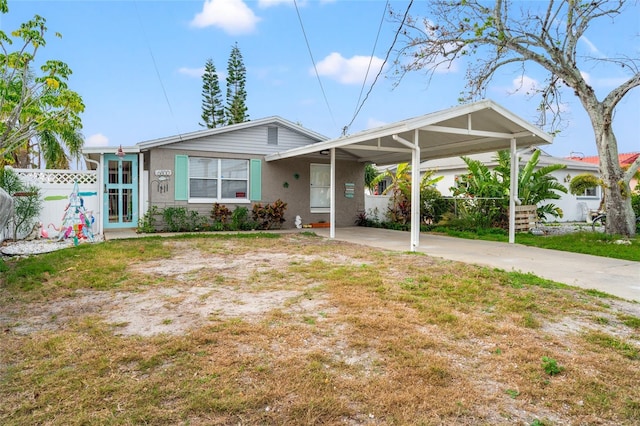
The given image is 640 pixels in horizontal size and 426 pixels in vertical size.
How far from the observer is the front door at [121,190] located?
12617mm

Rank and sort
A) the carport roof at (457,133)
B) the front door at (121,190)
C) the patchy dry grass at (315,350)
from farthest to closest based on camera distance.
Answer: the front door at (121,190) → the carport roof at (457,133) → the patchy dry grass at (315,350)

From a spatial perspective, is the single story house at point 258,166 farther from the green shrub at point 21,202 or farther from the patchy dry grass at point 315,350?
the patchy dry grass at point 315,350

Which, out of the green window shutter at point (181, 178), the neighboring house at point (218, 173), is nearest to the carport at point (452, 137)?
the neighboring house at point (218, 173)

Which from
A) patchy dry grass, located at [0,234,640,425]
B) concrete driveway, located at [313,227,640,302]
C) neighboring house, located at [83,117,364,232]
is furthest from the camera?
neighboring house, located at [83,117,364,232]

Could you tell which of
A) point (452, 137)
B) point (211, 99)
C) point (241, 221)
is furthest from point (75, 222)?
point (211, 99)

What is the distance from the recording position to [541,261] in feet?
24.5

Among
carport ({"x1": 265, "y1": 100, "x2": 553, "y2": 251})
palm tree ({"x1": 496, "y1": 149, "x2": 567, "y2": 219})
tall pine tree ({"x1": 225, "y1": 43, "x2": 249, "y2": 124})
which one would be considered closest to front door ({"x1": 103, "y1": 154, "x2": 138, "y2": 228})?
carport ({"x1": 265, "y1": 100, "x2": 553, "y2": 251})

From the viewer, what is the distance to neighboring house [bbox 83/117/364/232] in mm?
12500

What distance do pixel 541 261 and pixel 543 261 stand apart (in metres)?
0.03

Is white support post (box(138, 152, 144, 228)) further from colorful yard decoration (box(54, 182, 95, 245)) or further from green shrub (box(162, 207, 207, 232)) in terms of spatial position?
colorful yard decoration (box(54, 182, 95, 245))

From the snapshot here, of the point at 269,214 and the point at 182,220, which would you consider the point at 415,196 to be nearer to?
the point at 269,214

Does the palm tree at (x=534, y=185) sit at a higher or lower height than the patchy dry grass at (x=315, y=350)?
higher

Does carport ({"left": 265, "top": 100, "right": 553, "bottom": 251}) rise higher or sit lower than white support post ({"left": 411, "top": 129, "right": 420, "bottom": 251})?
higher

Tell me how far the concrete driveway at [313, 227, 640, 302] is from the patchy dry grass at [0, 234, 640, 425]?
665mm
